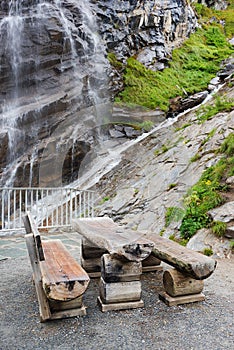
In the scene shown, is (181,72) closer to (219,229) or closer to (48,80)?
(48,80)

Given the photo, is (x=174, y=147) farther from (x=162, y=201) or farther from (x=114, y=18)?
(x=114, y=18)

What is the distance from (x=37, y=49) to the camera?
12.0 m

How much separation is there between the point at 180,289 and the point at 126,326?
68cm

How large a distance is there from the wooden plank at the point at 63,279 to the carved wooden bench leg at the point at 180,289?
86cm

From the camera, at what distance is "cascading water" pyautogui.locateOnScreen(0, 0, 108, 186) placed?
11039mm

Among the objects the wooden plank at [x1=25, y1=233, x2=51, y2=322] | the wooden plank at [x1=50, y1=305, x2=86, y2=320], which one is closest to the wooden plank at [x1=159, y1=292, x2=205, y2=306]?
the wooden plank at [x1=50, y1=305, x2=86, y2=320]

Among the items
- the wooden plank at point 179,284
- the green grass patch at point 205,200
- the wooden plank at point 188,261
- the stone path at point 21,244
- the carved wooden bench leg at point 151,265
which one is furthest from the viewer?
the green grass patch at point 205,200

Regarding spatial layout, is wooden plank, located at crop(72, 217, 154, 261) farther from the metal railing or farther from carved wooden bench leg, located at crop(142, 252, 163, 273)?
the metal railing

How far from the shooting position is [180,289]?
2980 millimetres

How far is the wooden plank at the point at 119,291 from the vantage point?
2.81m

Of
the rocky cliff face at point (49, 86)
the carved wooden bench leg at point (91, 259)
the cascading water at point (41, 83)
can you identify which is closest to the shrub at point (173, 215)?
the carved wooden bench leg at point (91, 259)

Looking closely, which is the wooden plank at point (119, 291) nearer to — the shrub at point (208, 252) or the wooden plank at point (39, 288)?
the wooden plank at point (39, 288)

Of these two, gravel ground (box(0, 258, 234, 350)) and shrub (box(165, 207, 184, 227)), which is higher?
shrub (box(165, 207, 184, 227))

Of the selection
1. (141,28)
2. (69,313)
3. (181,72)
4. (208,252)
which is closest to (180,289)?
(69,313)
